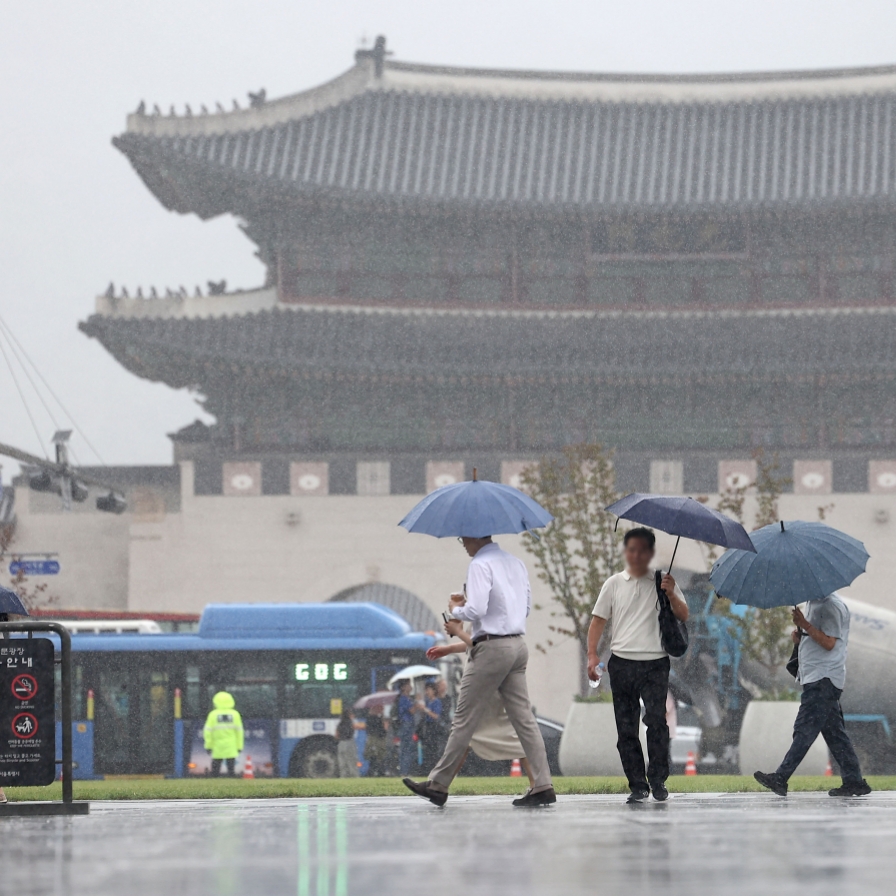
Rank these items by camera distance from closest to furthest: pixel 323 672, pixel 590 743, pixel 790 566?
pixel 790 566 < pixel 590 743 < pixel 323 672

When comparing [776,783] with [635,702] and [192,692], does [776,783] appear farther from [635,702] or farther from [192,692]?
[192,692]

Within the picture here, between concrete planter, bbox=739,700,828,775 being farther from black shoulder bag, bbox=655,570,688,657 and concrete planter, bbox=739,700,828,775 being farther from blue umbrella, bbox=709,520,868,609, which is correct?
black shoulder bag, bbox=655,570,688,657

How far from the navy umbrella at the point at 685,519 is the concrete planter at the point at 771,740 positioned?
8581mm

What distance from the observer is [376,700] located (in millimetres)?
22125

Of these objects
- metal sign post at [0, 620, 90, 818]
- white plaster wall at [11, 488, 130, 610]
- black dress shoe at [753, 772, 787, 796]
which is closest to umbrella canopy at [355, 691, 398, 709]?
white plaster wall at [11, 488, 130, 610]

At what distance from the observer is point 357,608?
22953 mm

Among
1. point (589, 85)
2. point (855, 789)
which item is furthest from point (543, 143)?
point (855, 789)

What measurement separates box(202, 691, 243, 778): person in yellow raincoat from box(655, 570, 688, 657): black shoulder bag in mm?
12613

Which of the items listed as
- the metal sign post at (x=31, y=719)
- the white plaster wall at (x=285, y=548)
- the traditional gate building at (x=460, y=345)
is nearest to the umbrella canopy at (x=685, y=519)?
the metal sign post at (x=31, y=719)

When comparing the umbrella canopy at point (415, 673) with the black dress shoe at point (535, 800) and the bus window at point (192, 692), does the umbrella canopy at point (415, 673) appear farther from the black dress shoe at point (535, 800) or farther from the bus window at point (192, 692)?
the black dress shoe at point (535, 800)

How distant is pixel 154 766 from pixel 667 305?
1463cm

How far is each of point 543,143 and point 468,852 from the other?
28.8 metres

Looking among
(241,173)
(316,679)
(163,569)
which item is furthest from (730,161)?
(316,679)

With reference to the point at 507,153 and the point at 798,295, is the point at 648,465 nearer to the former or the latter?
the point at 798,295
